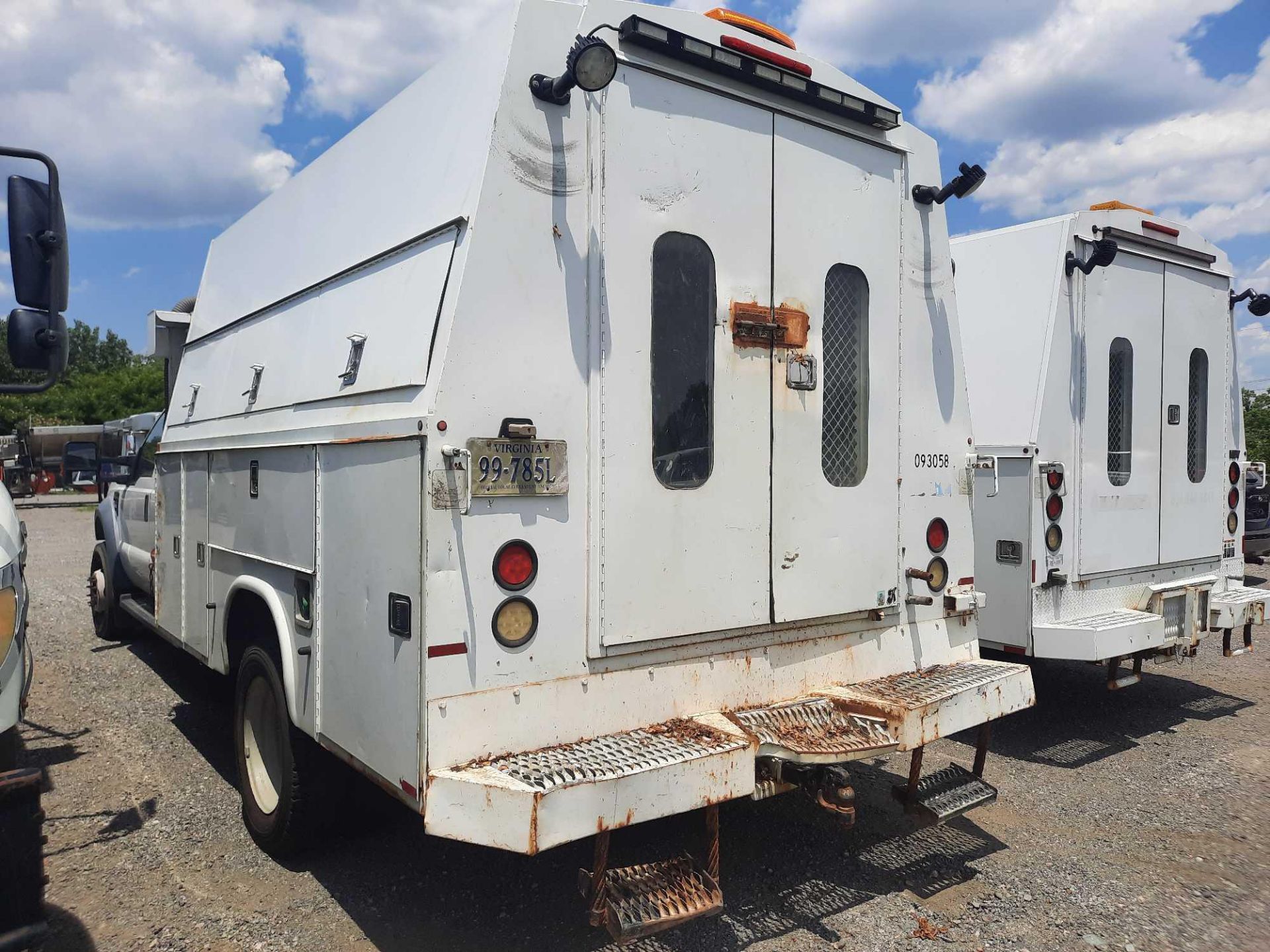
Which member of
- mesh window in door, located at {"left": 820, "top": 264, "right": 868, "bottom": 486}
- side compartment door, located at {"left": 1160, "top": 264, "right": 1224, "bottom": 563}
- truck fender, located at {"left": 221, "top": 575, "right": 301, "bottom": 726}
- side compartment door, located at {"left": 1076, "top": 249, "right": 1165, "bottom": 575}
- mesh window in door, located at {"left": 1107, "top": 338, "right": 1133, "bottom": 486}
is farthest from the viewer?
side compartment door, located at {"left": 1160, "top": 264, "right": 1224, "bottom": 563}

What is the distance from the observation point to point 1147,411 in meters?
6.45

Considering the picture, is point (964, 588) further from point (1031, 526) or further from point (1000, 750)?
point (1000, 750)

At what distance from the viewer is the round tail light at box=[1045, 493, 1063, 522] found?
577 cm

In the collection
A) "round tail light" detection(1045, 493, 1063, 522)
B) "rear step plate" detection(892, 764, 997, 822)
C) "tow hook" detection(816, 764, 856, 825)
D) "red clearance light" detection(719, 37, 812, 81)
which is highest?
"red clearance light" detection(719, 37, 812, 81)

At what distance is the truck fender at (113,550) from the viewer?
786 cm

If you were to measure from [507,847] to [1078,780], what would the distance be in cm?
401

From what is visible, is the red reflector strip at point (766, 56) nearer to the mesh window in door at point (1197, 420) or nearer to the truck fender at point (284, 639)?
the truck fender at point (284, 639)

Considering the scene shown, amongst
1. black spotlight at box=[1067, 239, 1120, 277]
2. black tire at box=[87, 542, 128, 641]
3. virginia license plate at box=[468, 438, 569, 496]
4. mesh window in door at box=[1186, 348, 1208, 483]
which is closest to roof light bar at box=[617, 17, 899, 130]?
virginia license plate at box=[468, 438, 569, 496]

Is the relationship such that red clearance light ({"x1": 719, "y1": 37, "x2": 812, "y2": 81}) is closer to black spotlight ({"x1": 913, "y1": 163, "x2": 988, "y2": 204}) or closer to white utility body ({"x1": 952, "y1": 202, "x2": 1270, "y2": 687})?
black spotlight ({"x1": 913, "y1": 163, "x2": 988, "y2": 204})

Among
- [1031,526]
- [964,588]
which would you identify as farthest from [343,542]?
Answer: [1031,526]

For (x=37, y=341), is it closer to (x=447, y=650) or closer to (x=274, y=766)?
(x=447, y=650)

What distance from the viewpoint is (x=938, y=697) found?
3732 millimetres

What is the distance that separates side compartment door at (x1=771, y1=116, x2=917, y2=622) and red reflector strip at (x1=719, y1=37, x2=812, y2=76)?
0.68 feet

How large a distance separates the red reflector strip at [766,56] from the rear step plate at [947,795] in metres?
3.08
